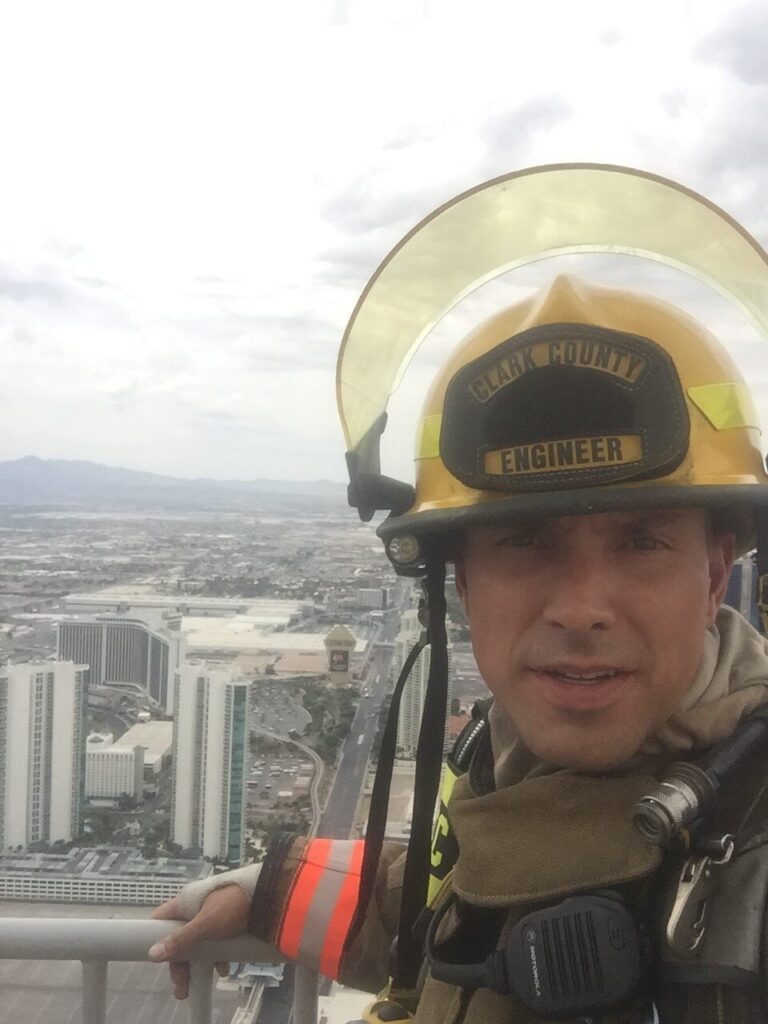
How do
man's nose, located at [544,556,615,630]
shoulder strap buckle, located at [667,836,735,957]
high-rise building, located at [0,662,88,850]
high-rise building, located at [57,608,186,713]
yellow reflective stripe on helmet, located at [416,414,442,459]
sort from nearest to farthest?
1. shoulder strap buckle, located at [667,836,735,957]
2. man's nose, located at [544,556,615,630]
3. yellow reflective stripe on helmet, located at [416,414,442,459]
4. high-rise building, located at [0,662,88,850]
5. high-rise building, located at [57,608,186,713]

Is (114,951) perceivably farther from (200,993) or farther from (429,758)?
(429,758)

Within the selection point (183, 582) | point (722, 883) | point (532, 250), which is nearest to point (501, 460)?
point (532, 250)

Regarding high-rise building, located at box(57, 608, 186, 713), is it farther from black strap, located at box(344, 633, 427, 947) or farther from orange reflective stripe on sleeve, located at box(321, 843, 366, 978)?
black strap, located at box(344, 633, 427, 947)

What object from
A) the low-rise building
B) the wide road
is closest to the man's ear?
the wide road

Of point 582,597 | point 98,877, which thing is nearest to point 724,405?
point 582,597

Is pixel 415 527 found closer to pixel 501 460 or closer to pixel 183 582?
pixel 501 460

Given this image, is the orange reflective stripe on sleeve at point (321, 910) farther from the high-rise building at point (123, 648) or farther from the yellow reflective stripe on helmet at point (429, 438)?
the high-rise building at point (123, 648)
